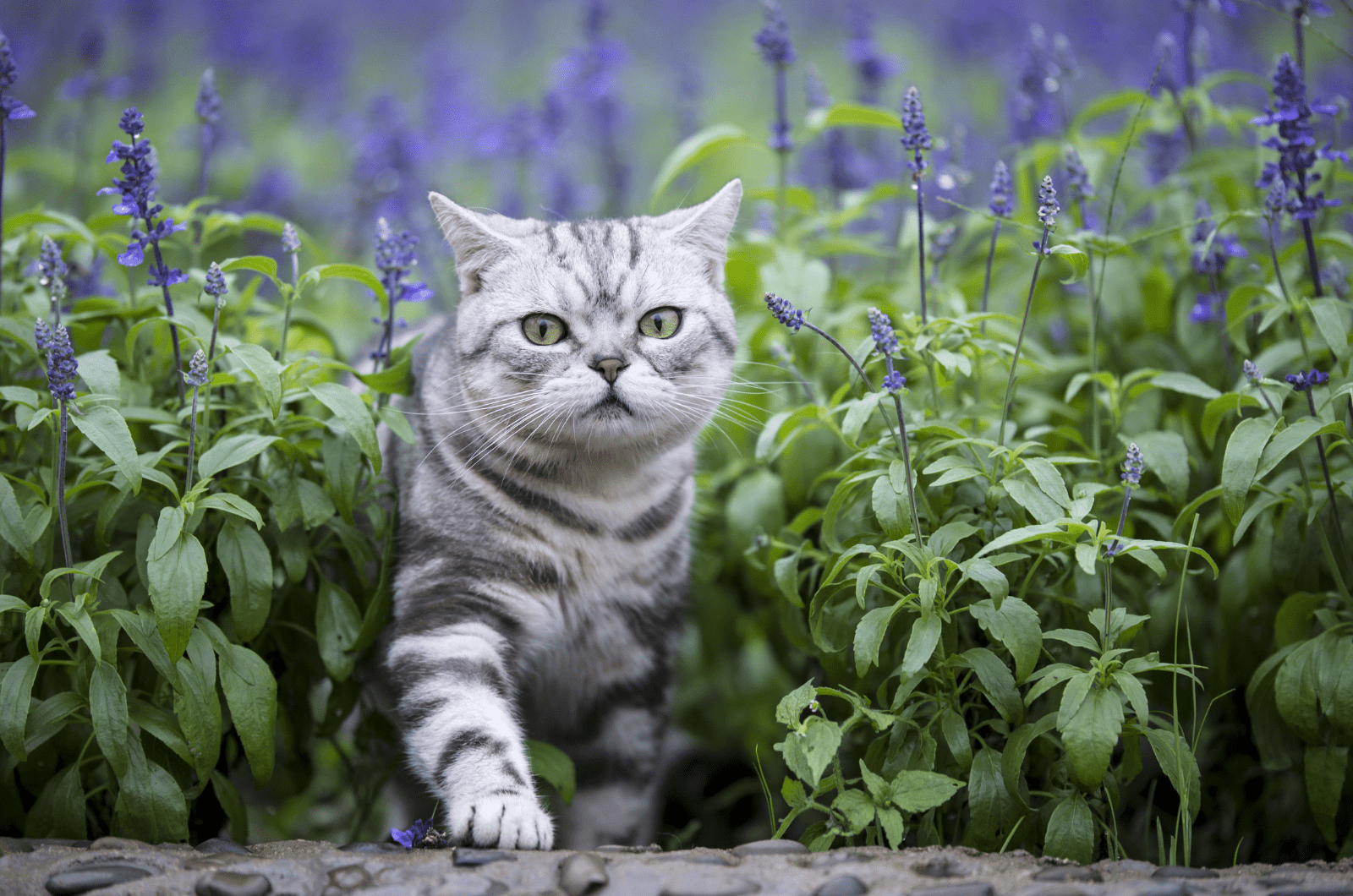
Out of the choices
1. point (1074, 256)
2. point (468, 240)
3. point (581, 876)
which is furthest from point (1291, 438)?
point (468, 240)

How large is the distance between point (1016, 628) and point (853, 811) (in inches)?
19.5

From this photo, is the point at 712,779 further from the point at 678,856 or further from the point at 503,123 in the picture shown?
the point at 503,123

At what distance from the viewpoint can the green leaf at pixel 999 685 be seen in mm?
1966

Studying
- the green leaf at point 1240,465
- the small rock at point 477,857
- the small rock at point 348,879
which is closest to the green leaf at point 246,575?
the small rock at point 348,879

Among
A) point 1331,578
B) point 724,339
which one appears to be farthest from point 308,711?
point 1331,578

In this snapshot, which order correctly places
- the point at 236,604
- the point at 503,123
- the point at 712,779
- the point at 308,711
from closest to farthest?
the point at 236,604, the point at 308,711, the point at 712,779, the point at 503,123

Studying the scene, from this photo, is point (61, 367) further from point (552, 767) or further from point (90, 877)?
point (552, 767)

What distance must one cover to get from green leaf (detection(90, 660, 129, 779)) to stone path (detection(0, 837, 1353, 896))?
177 millimetres

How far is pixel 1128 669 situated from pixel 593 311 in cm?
145

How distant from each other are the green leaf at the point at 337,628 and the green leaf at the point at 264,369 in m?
0.47

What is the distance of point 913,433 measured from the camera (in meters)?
2.26

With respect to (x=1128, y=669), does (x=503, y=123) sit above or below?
above

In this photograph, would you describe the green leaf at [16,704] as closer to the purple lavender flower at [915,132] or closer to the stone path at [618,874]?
the stone path at [618,874]

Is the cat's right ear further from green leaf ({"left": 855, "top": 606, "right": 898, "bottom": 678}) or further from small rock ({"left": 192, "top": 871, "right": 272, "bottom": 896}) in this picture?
small rock ({"left": 192, "top": 871, "right": 272, "bottom": 896})
